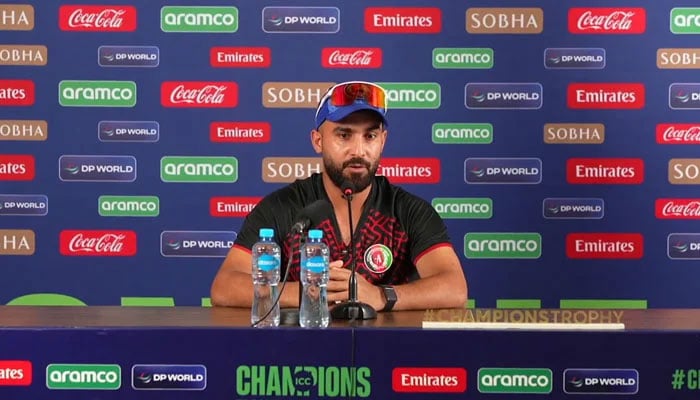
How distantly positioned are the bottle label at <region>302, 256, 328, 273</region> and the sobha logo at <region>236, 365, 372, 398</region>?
0.26 metres

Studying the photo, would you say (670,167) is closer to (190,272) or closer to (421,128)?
(421,128)

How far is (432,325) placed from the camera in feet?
7.06

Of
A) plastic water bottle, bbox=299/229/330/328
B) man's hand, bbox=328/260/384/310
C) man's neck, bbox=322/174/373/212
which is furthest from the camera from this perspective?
man's neck, bbox=322/174/373/212

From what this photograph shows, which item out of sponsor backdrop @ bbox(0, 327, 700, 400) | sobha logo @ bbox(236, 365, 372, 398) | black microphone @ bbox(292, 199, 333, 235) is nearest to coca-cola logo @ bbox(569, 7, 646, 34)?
black microphone @ bbox(292, 199, 333, 235)

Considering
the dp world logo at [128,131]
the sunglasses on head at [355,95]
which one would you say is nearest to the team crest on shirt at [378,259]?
the sunglasses on head at [355,95]

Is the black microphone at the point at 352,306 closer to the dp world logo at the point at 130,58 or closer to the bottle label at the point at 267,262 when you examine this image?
the bottle label at the point at 267,262

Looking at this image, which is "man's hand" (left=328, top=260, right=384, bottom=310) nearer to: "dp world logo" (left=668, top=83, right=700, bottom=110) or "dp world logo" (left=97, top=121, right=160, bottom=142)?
"dp world logo" (left=97, top=121, right=160, bottom=142)

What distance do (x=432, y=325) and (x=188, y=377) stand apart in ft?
1.80

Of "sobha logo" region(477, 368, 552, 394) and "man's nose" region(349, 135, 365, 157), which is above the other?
"man's nose" region(349, 135, 365, 157)

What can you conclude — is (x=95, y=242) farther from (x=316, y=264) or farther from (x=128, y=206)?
(x=316, y=264)

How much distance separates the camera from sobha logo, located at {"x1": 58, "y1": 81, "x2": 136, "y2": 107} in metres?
4.60

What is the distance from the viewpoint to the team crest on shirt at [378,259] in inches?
113

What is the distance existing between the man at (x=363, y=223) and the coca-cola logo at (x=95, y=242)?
5.79 feet

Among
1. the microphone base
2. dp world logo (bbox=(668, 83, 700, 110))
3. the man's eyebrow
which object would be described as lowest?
the microphone base
